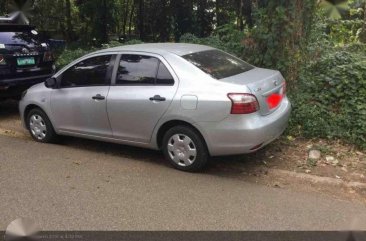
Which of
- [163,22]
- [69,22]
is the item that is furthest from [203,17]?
[69,22]

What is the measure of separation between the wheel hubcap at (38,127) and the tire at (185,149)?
219 centimetres

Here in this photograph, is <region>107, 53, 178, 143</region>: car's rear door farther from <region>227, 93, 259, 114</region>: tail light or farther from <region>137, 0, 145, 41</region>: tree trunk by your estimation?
<region>137, 0, 145, 41</region>: tree trunk

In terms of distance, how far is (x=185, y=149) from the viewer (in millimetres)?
5391

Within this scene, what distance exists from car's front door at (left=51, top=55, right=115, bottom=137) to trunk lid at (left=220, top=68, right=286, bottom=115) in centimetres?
173

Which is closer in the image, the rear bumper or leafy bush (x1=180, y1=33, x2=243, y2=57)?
the rear bumper

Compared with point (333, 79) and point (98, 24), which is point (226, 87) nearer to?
point (333, 79)

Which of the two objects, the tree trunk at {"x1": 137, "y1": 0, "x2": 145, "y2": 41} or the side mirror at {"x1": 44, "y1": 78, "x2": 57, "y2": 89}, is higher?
the tree trunk at {"x1": 137, "y1": 0, "x2": 145, "y2": 41}

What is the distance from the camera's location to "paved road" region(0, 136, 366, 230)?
4211mm

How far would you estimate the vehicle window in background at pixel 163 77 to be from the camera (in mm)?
5410

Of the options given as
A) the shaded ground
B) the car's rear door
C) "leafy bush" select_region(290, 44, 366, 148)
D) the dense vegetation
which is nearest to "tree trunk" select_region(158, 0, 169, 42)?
the dense vegetation

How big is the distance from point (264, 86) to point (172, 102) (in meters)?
1.10

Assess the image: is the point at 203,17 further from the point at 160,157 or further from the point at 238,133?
the point at 238,133

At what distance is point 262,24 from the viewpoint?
7066mm

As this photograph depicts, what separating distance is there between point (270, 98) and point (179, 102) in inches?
42.7
